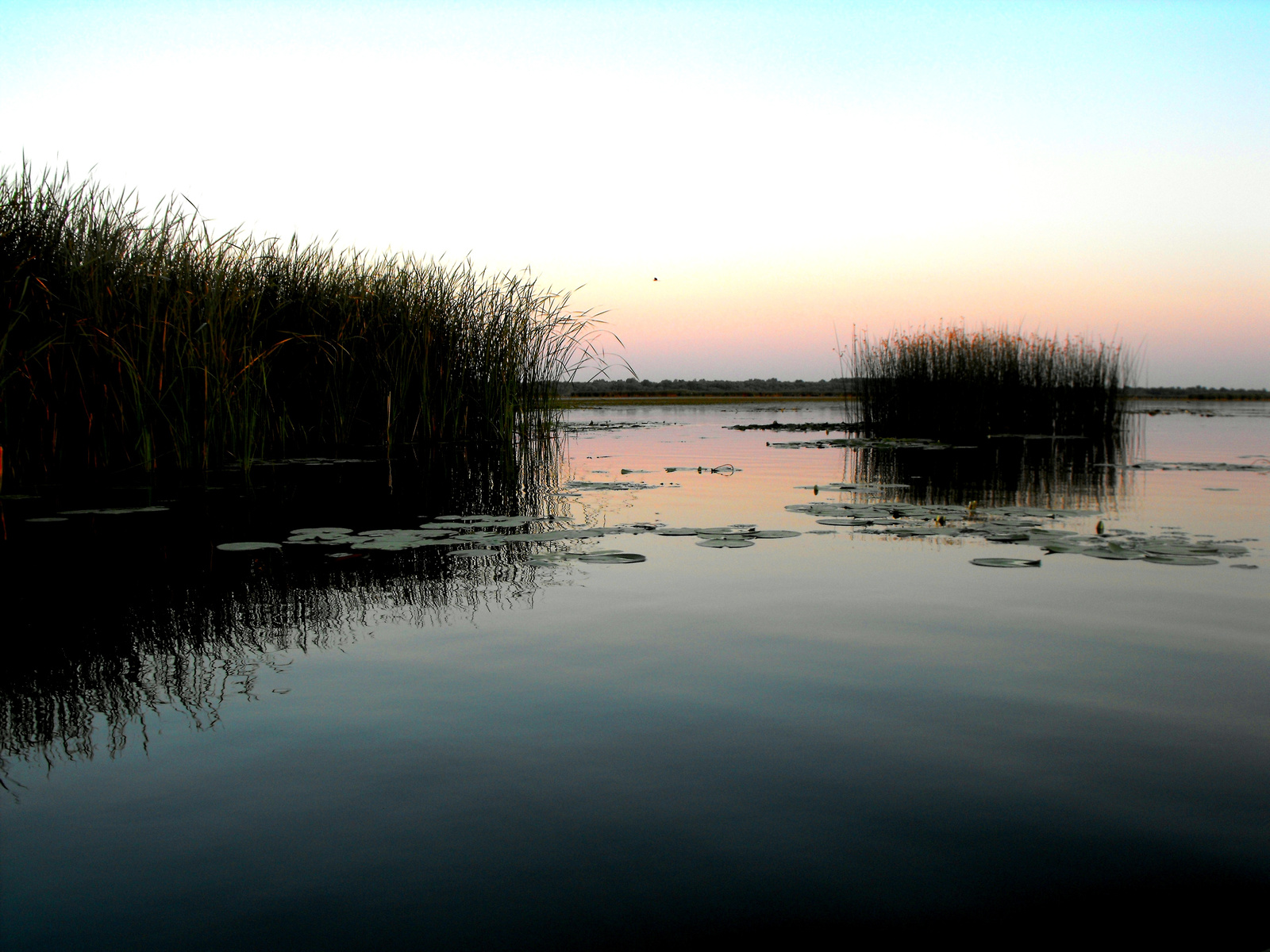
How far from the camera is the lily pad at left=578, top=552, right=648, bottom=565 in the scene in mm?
4509

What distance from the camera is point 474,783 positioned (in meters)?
1.99

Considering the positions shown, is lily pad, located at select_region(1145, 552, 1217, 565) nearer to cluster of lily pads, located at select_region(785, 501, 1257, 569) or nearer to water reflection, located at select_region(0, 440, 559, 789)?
cluster of lily pads, located at select_region(785, 501, 1257, 569)

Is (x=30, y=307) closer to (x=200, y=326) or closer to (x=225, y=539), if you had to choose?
(x=200, y=326)

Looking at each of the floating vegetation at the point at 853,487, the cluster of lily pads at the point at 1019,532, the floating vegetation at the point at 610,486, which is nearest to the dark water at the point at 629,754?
the cluster of lily pads at the point at 1019,532

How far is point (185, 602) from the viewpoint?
361 cm

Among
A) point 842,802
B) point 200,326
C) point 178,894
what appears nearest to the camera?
point 178,894

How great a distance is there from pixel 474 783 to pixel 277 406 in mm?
9064

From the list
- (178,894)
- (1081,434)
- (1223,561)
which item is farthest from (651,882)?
(1081,434)

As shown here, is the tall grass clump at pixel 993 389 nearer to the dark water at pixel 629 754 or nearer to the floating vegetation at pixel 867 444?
the floating vegetation at pixel 867 444

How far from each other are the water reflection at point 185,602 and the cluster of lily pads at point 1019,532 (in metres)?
1.98

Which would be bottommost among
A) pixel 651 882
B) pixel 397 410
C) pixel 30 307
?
pixel 651 882

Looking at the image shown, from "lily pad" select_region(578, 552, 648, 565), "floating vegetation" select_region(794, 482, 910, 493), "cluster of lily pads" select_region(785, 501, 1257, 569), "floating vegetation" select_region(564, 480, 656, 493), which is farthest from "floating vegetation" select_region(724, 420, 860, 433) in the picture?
"lily pad" select_region(578, 552, 648, 565)

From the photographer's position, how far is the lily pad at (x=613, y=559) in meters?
4.51

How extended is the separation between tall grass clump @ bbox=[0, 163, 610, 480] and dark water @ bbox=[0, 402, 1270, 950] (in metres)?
2.96
